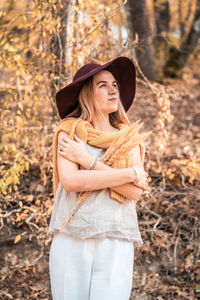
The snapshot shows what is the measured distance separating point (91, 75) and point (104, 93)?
15 cm

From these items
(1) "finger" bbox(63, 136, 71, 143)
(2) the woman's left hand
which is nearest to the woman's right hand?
(2) the woman's left hand

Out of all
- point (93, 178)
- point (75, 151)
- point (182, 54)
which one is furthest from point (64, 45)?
point (182, 54)

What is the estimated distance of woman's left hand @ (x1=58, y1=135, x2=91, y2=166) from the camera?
2.28 metres

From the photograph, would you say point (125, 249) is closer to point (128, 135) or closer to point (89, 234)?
point (89, 234)

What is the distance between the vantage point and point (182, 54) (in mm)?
8664

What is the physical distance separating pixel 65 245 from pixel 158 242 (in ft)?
6.78

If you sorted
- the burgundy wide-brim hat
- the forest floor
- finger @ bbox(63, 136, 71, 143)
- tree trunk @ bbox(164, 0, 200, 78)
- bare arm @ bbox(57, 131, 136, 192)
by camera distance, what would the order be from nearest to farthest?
bare arm @ bbox(57, 131, 136, 192), finger @ bbox(63, 136, 71, 143), the burgundy wide-brim hat, the forest floor, tree trunk @ bbox(164, 0, 200, 78)

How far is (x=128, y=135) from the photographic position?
91.3 inches

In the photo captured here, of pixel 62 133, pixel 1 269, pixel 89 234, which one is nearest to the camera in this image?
pixel 89 234

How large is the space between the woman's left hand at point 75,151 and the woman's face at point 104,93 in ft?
1.02

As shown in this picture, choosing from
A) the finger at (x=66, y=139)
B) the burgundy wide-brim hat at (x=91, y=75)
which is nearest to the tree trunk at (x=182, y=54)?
the burgundy wide-brim hat at (x=91, y=75)

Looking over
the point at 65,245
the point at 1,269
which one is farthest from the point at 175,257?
the point at 65,245

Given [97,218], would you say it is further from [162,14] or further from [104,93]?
[162,14]

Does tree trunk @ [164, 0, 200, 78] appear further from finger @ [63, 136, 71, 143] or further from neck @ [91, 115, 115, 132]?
finger @ [63, 136, 71, 143]
